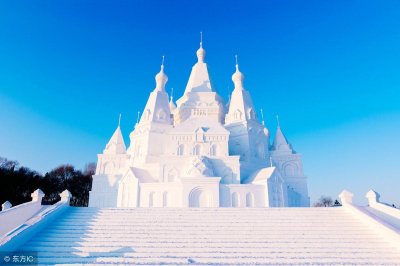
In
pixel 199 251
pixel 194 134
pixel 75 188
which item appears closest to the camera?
pixel 199 251

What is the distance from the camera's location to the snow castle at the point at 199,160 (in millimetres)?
23406

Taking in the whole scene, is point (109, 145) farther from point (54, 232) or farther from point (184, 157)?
point (54, 232)

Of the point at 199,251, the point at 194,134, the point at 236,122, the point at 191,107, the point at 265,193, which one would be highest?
the point at 191,107

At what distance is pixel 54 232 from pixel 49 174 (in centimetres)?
4844

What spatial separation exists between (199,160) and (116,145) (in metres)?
14.7

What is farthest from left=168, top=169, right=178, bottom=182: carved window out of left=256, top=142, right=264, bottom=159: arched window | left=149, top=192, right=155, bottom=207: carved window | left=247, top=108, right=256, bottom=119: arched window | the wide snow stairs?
left=247, top=108, right=256, bottom=119: arched window

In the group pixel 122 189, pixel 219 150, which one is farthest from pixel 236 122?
pixel 122 189

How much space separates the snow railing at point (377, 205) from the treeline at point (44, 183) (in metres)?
45.3

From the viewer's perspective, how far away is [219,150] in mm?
27484

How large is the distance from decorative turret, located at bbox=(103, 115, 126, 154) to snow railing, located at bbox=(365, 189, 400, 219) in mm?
27937

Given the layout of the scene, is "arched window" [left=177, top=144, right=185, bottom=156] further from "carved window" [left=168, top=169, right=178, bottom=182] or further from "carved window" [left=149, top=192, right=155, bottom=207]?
"carved window" [left=149, top=192, right=155, bottom=207]

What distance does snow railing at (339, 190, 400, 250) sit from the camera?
10.9m

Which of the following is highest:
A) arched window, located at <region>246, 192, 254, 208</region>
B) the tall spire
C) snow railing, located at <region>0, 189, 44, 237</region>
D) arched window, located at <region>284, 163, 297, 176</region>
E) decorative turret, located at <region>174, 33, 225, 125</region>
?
the tall spire

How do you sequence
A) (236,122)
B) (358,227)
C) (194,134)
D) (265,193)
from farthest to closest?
1. (236,122)
2. (194,134)
3. (265,193)
4. (358,227)
